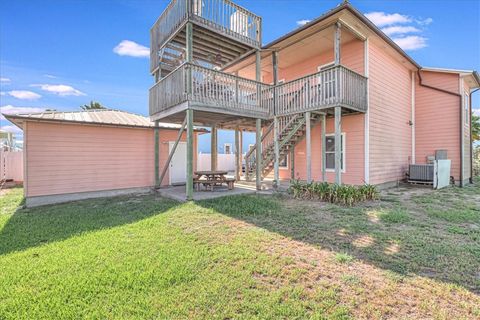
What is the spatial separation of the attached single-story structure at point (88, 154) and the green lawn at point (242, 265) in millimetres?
2374

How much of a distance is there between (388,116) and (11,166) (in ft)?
65.0

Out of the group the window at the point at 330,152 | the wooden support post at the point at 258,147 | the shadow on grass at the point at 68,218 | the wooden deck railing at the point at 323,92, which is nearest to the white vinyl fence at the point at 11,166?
the shadow on grass at the point at 68,218

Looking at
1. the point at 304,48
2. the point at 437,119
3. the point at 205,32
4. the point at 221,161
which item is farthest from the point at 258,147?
the point at 221,161

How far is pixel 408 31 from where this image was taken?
14.0 m

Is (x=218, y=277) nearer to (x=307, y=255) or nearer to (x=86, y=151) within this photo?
(x=307, y=255)

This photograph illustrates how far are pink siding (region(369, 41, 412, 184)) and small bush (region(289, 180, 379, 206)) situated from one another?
81.6 inches

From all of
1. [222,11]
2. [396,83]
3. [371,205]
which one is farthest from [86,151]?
[396,83]

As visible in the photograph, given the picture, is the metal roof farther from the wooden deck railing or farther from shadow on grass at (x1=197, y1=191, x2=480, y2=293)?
shadow on grass at (x1=197, y1=191, x2=480, y2=293)

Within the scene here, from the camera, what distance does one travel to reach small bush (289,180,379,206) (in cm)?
708

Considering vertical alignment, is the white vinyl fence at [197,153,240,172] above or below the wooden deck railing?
below

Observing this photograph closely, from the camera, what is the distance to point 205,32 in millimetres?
8273

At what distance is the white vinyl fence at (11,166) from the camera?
1337cm

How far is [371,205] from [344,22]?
6.04m

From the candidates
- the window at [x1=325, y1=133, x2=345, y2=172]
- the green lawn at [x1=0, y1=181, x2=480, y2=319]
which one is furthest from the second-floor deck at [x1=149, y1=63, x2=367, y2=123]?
the green lawn at [x1=0, y1=181, x2=480, y2=319]
